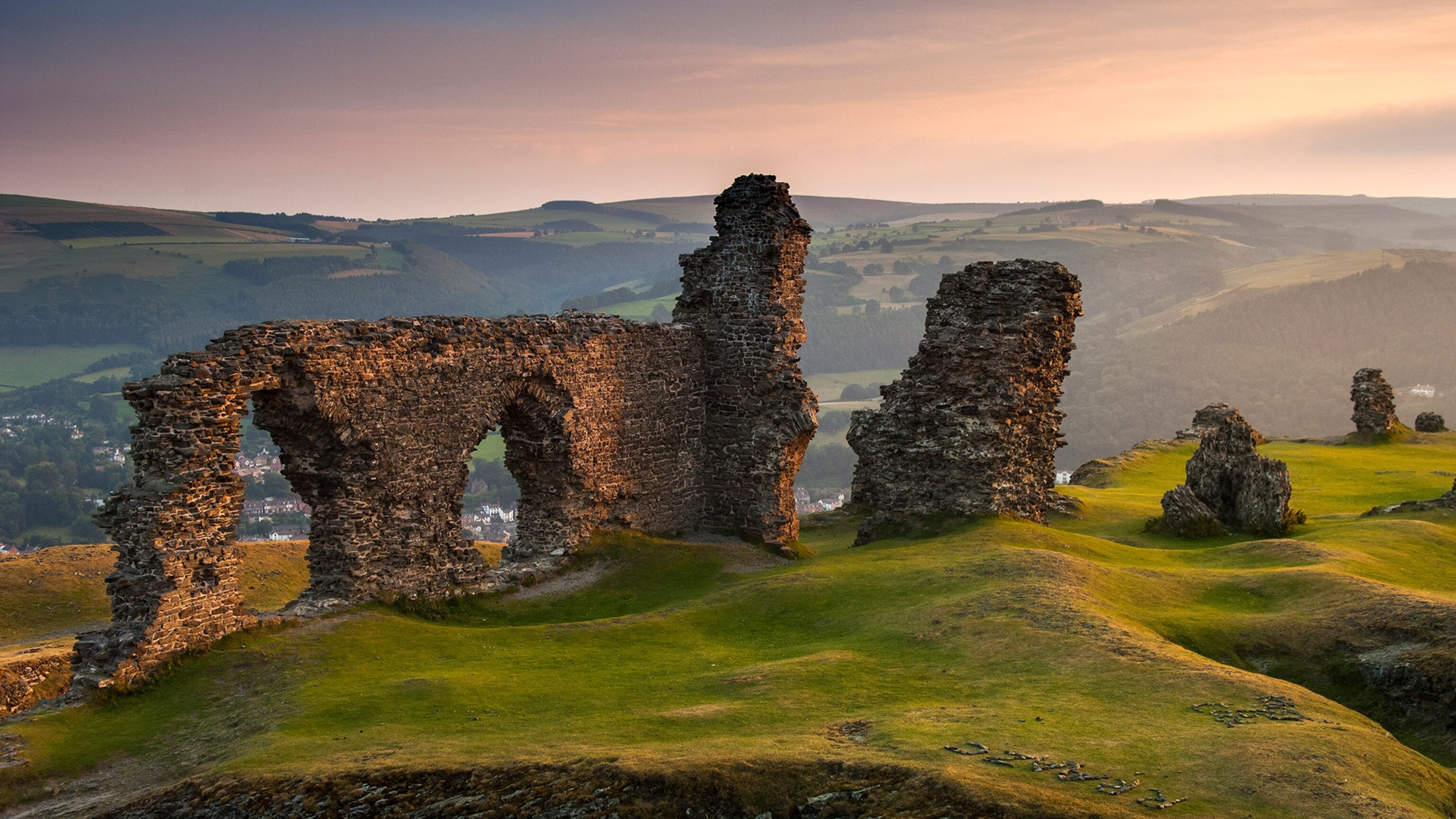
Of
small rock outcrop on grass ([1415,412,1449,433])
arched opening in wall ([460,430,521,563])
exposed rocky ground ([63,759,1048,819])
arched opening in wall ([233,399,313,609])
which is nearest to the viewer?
exposed rocky ground ([63,759,1048,819])

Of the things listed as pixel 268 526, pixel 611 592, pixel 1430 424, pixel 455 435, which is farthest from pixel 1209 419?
pixel 268 526

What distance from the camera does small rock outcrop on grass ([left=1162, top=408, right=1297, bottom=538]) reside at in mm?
30109

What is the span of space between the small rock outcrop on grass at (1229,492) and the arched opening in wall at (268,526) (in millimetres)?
21520

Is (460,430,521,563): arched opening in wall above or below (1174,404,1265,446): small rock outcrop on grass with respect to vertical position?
below

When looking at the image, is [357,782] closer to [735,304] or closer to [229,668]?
[229,668]

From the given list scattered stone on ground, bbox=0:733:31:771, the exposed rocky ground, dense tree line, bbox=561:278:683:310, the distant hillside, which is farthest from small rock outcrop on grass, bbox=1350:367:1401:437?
dense tree line, bbox=561:278:683:310

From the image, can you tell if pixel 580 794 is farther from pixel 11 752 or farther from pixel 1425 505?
pixel 1425 505

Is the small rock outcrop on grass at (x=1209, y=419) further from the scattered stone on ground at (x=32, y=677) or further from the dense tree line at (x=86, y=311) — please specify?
the dense tree line at (x=86, y=311)

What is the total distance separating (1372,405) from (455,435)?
4523 cm

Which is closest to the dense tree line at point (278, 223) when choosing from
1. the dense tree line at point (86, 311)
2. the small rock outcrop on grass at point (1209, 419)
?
the dense tree line at point (86, 311)

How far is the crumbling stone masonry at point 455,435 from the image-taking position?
18094 mm

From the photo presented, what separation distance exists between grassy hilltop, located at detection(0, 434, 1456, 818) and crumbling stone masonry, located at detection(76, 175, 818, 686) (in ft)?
3.83

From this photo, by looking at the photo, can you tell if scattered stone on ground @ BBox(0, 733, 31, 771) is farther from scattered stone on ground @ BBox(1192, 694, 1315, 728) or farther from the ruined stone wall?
the ruined stone wall

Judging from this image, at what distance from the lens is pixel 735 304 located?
2897cm
